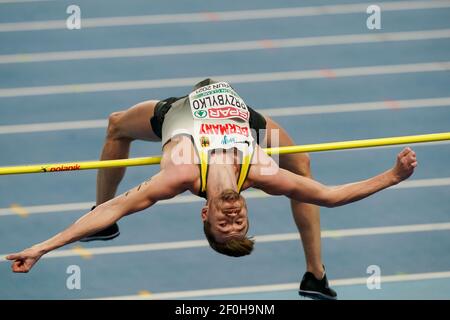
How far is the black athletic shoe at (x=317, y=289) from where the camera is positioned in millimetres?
9641

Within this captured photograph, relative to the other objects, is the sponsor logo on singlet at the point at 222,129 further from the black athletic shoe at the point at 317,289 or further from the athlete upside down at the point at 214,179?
the black athletic shoe at the point at 317,289

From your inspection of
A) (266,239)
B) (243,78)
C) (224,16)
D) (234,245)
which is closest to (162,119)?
(234,245)

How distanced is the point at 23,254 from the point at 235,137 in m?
1.72

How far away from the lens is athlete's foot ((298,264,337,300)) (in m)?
9.64

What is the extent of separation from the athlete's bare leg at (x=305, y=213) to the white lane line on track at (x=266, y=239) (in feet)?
4.06

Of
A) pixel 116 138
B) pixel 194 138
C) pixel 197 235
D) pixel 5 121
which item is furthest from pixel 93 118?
pixel 194 138

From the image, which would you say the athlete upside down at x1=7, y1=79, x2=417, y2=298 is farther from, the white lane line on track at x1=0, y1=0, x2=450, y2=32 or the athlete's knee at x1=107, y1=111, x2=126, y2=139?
the white lane line on track at x1=0, y1=0, x2=450, y2=32

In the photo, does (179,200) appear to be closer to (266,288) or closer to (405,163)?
(266,288)

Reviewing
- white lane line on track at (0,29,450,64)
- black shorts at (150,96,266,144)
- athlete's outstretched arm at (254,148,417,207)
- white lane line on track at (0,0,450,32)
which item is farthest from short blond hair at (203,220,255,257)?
white lane line on track at (0,0,450,32)

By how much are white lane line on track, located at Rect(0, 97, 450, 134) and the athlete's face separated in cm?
427

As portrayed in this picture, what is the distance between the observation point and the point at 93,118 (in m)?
12.3

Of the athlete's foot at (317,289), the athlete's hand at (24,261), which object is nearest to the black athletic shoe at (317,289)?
the athlete's foot at (317,289)

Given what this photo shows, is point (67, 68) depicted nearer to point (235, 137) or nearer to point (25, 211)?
point (25, 211)

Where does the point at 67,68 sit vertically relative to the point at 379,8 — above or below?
below
